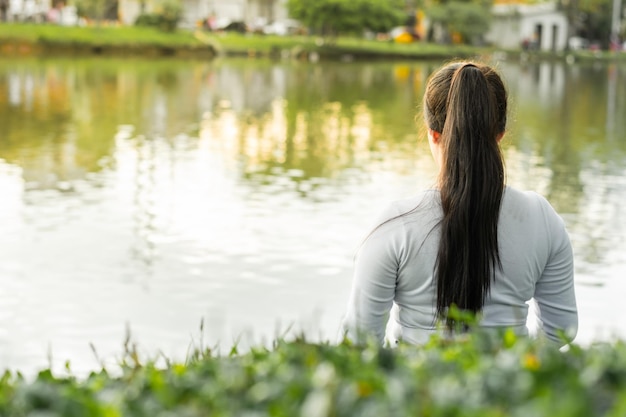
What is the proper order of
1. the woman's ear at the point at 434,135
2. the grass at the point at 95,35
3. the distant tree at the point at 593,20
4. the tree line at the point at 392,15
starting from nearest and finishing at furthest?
the woman's ear at the point at 434,135 < the grass at the point at 95,35 < the tree line at the point at 392,15 < the distant tree at the point at 593,20

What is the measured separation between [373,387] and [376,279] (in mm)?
1075

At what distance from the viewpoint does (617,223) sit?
8867 millimetres

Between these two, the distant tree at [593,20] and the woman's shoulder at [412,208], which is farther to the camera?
the distant tree at [593,20]

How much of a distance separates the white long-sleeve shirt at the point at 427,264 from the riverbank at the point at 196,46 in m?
41.6

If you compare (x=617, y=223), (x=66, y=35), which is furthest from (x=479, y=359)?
(x=66, y=35)

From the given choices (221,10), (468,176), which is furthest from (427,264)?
(221,10)

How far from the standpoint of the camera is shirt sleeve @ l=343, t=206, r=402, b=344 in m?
2.59

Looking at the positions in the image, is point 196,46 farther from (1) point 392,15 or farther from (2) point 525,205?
(2) point 525,205

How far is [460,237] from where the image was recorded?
257 centimetres

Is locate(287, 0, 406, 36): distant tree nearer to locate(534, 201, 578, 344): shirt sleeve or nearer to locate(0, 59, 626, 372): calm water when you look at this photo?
locate(0, 59, 626, 372): calm water

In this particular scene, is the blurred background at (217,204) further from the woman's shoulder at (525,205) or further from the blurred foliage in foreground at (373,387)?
the blurred foliage in foreground at (373,387)

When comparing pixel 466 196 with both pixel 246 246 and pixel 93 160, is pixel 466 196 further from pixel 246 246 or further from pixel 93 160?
pixel 93 160

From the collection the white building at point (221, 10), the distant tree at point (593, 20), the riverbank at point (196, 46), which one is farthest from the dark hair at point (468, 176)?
the distant tree at point (593, 20)

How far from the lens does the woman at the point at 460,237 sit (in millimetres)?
2543
